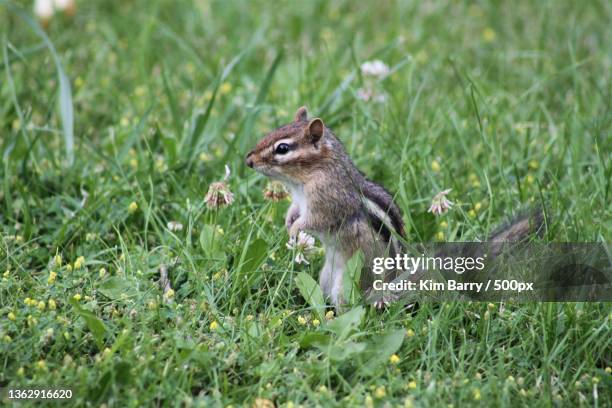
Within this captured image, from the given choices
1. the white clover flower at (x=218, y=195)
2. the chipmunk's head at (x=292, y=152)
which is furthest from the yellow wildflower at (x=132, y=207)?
the chipmunk's head at (x=292, y=152)

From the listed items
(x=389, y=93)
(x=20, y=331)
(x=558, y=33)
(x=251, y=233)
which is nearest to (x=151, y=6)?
(x=389, y=93)

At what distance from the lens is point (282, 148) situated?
14.8 ft

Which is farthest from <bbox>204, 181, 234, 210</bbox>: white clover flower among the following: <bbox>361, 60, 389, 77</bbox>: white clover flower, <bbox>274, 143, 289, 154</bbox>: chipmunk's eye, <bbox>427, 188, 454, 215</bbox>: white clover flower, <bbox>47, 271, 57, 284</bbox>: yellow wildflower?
<bbox>361, 60, 389, 77</bbox>: white clover flower

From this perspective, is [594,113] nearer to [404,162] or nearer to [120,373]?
[404,162]

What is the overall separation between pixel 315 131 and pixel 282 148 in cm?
19

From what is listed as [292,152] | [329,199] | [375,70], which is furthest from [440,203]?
[375,70]

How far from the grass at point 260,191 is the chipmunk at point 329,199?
8.9 inches

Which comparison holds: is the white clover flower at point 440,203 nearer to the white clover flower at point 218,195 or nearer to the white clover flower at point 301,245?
the white clover flower at point 301,245

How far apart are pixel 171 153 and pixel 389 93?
1.85 metres

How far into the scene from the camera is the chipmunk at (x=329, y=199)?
4449mm

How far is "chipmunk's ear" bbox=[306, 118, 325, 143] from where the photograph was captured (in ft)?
14.8

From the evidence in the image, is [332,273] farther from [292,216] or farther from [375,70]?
[375,70]

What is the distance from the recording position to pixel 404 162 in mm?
5184

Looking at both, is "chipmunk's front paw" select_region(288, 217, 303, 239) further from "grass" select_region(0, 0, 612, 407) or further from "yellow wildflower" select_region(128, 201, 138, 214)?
"yellow wildflower" select_region(128, 201, 138, 214)
